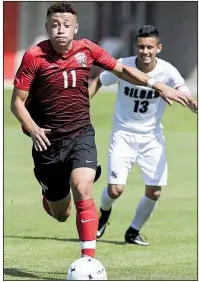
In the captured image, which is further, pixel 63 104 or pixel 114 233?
pixel 114 233

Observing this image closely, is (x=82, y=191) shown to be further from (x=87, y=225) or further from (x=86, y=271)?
(x=86, y=271)

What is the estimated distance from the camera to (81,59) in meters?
7.86

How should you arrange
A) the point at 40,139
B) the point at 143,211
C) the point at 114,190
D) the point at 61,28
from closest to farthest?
1. the point at 40,139
2. the point at 61,28
3. the point at 114,190
4. the point at 143,211

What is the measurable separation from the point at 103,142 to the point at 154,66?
11.6 m

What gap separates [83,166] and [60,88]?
74 centimetres

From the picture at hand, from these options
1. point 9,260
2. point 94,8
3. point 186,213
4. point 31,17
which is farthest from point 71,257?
point 94,8

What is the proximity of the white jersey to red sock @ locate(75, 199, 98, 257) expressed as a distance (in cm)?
305

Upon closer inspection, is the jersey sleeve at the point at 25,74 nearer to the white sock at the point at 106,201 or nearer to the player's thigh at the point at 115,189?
the player's thigh at the point at 115,189

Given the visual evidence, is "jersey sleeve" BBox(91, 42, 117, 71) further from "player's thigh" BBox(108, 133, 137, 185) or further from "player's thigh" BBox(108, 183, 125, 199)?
"player's thigh" BBox(108, 183, 125, 199)

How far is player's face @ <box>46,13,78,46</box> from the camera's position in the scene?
768 cm

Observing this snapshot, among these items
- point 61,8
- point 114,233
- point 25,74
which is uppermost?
point 61,8

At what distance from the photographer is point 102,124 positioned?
86.1 feet

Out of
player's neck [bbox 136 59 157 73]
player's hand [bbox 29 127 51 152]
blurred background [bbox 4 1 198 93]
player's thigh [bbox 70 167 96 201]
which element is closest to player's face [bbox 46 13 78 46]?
player's hand [bbox 29 127 51 152]


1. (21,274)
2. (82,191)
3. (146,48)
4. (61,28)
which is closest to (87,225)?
(82,191)
